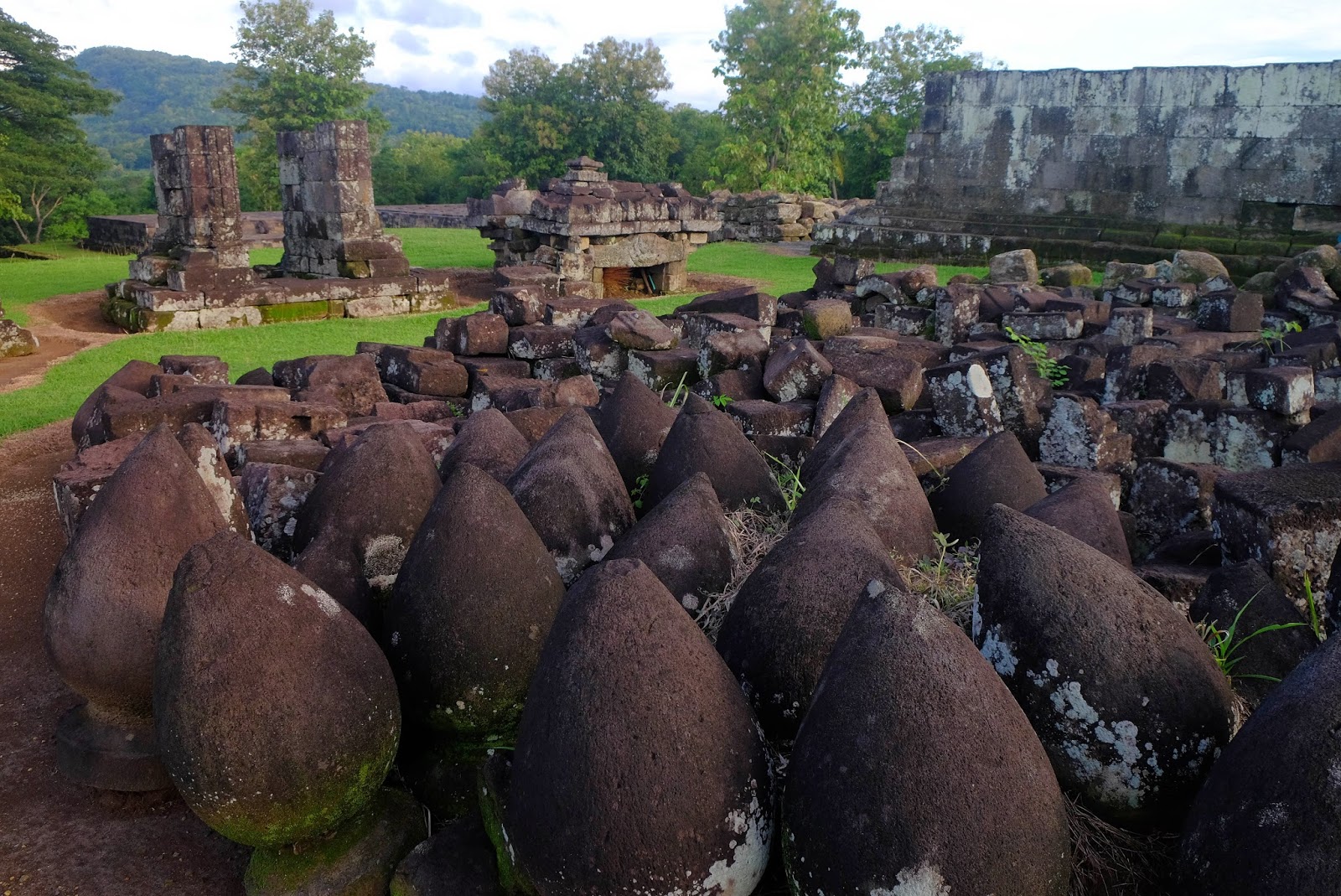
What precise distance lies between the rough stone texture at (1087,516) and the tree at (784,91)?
27820mm

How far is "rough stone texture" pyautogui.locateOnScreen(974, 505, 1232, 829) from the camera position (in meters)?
1.82

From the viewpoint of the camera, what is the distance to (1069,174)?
52.9ft

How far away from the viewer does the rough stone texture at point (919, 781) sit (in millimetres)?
1529

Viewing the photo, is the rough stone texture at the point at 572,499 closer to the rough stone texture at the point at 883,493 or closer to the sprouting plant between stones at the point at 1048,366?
the rough stone texture at the point at 883,493

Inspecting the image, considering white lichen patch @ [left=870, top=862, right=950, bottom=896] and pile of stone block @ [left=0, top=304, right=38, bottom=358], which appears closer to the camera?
white lichen patch @ [left=870, top=862, right=950, bottom=896]

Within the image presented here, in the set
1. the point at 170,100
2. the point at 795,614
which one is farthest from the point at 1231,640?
the point at 170,100

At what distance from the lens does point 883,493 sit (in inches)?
109

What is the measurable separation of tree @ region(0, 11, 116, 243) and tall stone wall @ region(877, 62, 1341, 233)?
25.4 m

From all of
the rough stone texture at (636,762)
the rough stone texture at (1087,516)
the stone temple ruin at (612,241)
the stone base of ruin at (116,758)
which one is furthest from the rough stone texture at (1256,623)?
the stone temple ruin at (612,241)

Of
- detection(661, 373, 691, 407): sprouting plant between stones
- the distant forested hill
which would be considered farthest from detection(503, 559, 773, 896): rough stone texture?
the distant forested hill

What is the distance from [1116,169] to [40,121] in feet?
99.2

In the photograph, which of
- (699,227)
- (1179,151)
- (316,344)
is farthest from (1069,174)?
(316,344)

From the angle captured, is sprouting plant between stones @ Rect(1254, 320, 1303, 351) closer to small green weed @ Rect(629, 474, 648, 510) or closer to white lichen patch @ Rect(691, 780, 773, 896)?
small green weed @ Rect(629, 474, 648, 510)

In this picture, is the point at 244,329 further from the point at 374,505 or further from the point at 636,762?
the point at 636,762
